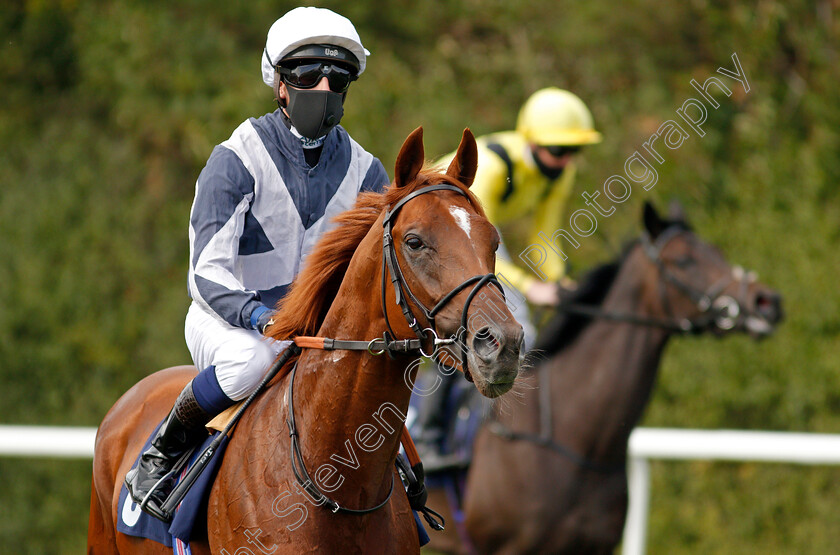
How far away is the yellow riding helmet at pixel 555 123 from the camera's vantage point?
5660mm

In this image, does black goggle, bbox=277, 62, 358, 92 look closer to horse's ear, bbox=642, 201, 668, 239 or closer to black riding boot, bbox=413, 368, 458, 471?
black riding boot, bbox=413, 368, 458, 471

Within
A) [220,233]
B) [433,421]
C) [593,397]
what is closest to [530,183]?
[593,397]

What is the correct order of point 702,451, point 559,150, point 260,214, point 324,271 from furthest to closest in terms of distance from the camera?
point 559,150, point 702,451, point 260,214, point 324,271

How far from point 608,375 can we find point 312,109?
9.37 feet

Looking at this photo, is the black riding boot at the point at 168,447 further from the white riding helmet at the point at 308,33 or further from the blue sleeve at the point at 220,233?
the white riding helmet at the point at 308,33

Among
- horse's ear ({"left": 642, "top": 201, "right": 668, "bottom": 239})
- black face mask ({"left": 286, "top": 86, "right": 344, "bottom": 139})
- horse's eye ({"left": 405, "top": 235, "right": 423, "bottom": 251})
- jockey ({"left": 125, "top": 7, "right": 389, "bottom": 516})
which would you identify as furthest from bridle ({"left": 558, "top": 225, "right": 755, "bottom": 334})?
horse's eye ({"left": 405, "top": 235, "right": 423, "bottom": 251})

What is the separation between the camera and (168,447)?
9.23 feet

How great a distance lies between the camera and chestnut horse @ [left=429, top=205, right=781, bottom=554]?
4871mm

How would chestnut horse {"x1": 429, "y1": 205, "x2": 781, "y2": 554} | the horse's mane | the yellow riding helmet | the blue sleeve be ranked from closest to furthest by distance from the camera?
the horse's mane, the blue sleeve, chestnut horse {"x1": 429, "y1": 205, "x2": 781, "y2": 554}, the yellow riding helmet

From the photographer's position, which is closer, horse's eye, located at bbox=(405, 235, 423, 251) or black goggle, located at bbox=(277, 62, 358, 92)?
horse's eye, located at bbox=(405, 235, 423, 251)

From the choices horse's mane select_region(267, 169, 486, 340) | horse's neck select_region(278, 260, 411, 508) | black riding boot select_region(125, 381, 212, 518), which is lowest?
black riding boot select_region(125, 381, 212, 518)

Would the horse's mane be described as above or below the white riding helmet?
below

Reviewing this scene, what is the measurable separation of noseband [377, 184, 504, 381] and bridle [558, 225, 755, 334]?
3012 mm

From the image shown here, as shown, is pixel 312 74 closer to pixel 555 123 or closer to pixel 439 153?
pixel 555 123
